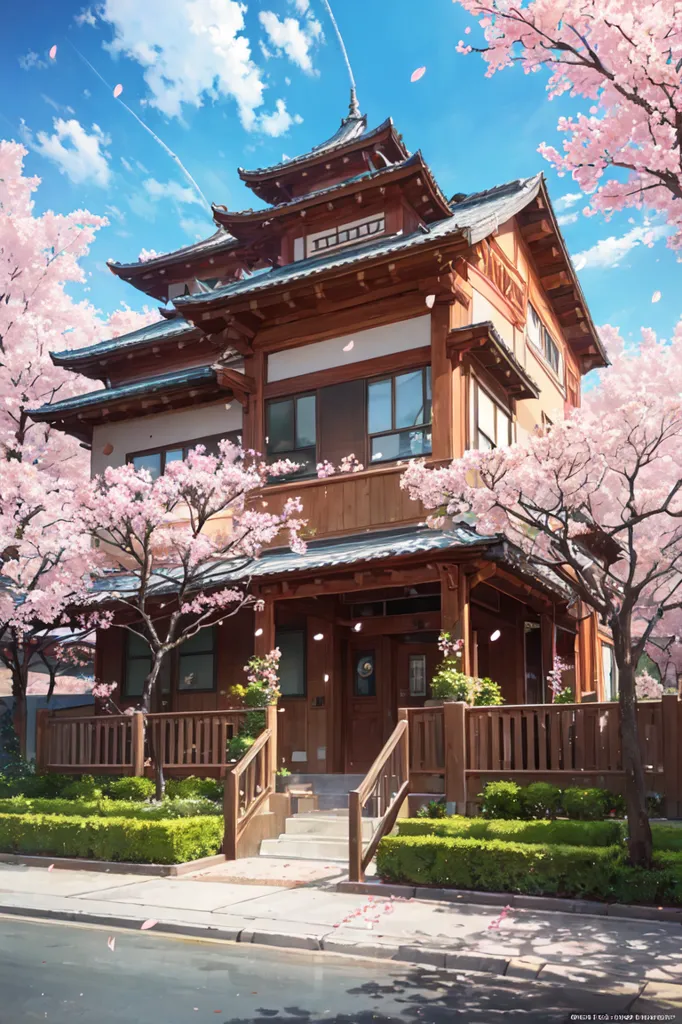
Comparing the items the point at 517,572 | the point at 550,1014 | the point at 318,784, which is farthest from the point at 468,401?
the point at 550,1014

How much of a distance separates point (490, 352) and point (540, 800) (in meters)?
8.13

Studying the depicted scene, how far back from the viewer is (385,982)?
7.85 meters

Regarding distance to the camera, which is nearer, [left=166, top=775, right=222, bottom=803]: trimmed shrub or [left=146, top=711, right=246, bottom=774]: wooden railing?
[left=166, top=775, right=222, bottom=803]: trimmed shrub

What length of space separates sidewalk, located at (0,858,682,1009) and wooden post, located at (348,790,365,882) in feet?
1.28

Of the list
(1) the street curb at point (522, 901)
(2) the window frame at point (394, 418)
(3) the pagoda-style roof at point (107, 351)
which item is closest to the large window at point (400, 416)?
(2) the window frame at point (394, 418)

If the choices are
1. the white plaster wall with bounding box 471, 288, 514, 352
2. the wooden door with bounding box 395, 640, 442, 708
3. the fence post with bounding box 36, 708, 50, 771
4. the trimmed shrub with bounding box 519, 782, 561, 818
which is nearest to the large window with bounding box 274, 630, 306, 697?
the wooden door with bounding box 395, 640, 442, 708

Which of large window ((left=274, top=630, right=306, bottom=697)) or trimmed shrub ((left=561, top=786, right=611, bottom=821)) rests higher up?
large window ((left=274, top=630, right=306, bottom=697))

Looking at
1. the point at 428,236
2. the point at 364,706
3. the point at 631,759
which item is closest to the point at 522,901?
the point at 631,759

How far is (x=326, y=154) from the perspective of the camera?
22.0m

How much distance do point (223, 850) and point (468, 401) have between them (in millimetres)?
8404

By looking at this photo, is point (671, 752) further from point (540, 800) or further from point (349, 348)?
point (349, 348)

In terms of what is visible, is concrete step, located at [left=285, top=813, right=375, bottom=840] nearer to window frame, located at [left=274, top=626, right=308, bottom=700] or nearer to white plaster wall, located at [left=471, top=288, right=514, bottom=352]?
window frame, located at [left=274, top=626, right=308, bottom=700]

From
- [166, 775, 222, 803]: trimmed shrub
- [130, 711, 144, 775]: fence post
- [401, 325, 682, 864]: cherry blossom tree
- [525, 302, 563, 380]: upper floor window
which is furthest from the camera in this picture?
[525, 302, 563, 380]: upper floor window

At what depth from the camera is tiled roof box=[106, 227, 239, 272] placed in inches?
998
